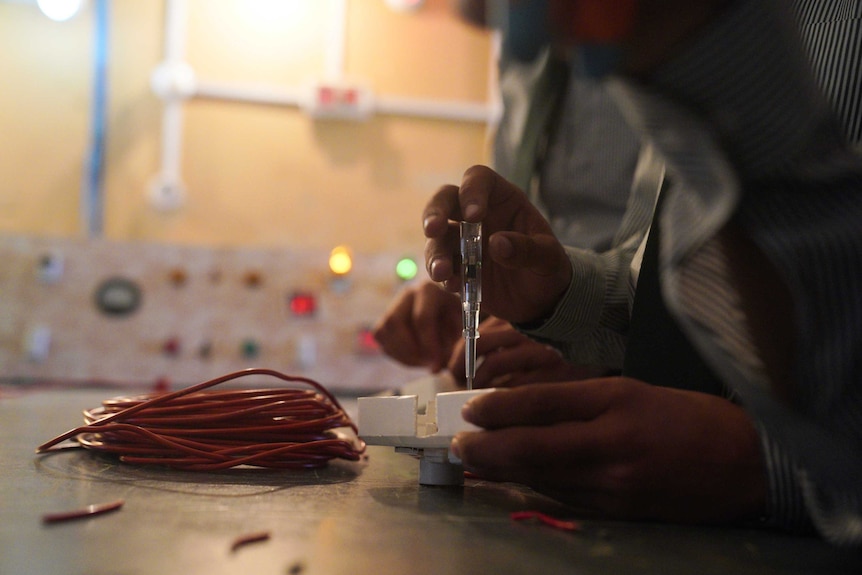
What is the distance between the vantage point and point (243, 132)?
7.33ft

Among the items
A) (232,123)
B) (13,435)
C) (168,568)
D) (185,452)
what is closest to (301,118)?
(232,123)

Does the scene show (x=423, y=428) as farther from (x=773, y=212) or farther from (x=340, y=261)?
(x=340, y=261)

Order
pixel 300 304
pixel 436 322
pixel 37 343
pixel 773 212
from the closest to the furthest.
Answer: pixel 773 212, pixel 436 322, pixel 37 343, pixel 300 304

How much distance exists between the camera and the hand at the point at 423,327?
4.07ft

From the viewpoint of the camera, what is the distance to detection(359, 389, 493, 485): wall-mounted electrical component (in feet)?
1.87

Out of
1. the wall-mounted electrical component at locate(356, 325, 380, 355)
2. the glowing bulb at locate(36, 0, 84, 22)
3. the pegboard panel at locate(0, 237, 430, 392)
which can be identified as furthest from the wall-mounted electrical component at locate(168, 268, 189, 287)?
the glowing bulb at locate(36, 0, 84, 22)

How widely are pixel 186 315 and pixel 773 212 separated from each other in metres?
1.87

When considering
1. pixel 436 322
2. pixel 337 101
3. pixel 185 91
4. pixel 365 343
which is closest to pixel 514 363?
pixel 436 322

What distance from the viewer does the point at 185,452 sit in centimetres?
69

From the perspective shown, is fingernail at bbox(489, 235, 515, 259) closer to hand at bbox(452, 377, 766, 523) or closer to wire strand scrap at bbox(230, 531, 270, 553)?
hand at bbox(452, 377, 766, 523)

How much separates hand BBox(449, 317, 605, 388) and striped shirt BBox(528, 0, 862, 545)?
0.53 metres

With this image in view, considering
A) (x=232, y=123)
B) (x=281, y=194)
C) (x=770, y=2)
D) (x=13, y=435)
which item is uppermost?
(x=232, y=123)

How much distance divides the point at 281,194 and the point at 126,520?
182 centimetres

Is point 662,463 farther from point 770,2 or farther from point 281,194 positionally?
point 281,194
